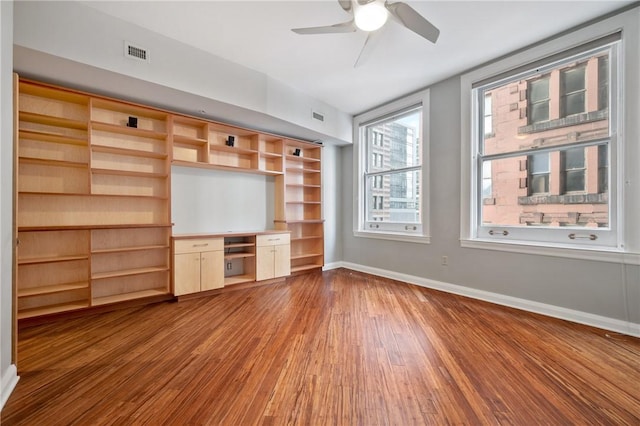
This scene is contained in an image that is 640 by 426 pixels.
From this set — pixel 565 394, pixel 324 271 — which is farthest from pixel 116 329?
pixel 565 394

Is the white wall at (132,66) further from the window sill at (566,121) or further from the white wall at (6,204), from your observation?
the window sill at (566,121)

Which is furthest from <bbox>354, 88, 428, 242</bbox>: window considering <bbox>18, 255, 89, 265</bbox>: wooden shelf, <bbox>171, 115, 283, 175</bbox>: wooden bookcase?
<bbox>18, 255, 89, 265</bbox>: wooden shelf

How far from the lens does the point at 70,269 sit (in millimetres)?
2984

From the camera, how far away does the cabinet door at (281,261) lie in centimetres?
430

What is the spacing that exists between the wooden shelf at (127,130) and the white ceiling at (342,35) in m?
1.13

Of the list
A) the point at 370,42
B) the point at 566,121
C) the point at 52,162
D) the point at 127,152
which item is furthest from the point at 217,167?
the point at 566,121

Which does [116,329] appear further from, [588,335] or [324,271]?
[588,335]

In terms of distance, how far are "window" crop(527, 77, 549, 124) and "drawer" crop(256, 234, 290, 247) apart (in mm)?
3655

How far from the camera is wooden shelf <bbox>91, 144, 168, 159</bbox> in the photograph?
9.95 feet

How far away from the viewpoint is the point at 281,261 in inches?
172

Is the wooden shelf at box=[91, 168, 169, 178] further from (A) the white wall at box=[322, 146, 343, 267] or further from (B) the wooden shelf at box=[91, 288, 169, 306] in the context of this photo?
(A) the white wall at box=[322, 146, 343, 267]

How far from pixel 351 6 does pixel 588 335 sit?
3507 mm

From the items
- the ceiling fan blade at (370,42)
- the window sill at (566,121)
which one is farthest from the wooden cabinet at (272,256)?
the window sill at (566,121)

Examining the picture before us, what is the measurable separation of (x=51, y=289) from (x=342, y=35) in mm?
4017
